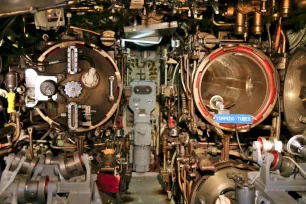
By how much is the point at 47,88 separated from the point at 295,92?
2.20 metres

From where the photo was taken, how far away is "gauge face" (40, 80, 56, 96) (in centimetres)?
291

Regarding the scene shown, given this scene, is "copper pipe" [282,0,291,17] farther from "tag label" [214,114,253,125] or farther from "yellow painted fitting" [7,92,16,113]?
"yellow painted fitting" [7,92,16,113]

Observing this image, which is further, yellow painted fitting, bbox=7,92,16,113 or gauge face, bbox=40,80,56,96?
gauge face, bbox=40,80,56,96

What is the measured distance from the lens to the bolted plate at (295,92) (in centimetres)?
265

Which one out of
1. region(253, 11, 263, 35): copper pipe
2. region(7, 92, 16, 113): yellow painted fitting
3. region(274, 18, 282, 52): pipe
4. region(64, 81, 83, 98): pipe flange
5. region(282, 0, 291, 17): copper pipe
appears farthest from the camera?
region(64, 81, 83, 98): pipe flange

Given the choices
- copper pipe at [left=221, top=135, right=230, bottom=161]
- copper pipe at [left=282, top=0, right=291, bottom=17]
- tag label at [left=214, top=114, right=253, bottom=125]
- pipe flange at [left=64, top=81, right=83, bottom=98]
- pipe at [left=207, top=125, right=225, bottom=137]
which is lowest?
copper pipe at [left=221, top=135, right=230, bottom=161]

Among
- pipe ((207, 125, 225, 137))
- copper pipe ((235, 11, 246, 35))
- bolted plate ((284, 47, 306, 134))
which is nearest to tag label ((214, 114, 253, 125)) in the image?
pipe ((207, 125, 225, 137))

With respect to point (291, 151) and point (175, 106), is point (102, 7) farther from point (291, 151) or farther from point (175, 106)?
point (291, 151)

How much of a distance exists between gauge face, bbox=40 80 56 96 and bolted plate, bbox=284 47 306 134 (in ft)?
6.85

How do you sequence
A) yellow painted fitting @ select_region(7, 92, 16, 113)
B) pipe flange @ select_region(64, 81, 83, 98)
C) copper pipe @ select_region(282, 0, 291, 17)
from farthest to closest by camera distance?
pipe flange @ select_region(64, 81, 83, 98)
yellow painted fitting @ select_region(7, 92, 16, 113)
copper pipe @ select_region(282, 0, 291, 17)

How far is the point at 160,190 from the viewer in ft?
13.7

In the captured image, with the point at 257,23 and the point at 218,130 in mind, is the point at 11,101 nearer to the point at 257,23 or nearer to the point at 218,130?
the point at 218,130

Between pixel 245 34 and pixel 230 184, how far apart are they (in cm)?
136

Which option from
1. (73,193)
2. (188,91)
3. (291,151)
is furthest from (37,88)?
(291,151)
